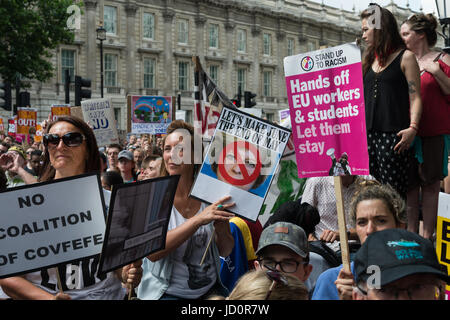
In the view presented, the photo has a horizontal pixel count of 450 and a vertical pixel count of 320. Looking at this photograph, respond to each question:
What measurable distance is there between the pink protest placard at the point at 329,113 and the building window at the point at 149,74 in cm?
3903

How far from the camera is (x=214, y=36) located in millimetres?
46656

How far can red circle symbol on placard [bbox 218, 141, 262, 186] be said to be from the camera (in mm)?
3674

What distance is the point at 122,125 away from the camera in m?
40.8

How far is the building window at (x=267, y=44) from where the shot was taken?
5092 cm

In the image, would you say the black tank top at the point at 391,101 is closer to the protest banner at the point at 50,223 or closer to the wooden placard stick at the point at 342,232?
the wooden placard stick at the point at 342,232

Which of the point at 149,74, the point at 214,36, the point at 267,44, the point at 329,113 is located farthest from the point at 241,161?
the point at 267,44

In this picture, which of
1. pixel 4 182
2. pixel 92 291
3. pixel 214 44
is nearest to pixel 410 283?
pixel 92 291

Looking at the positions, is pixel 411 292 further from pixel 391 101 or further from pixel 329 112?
pixel 391 101

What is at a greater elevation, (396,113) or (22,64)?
(22,64)

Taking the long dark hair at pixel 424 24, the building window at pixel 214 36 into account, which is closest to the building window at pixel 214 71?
the building window at pixel 214 36

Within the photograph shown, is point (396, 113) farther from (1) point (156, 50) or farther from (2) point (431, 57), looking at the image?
(1) point (156, 50)

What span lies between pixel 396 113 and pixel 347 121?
848 mm

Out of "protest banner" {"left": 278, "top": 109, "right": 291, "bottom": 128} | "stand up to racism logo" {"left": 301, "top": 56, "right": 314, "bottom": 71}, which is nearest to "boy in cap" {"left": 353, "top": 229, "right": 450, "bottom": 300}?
"stand up to racism logo" {"left": 301, "top": 56, "right": 314, "bottom": 71}
